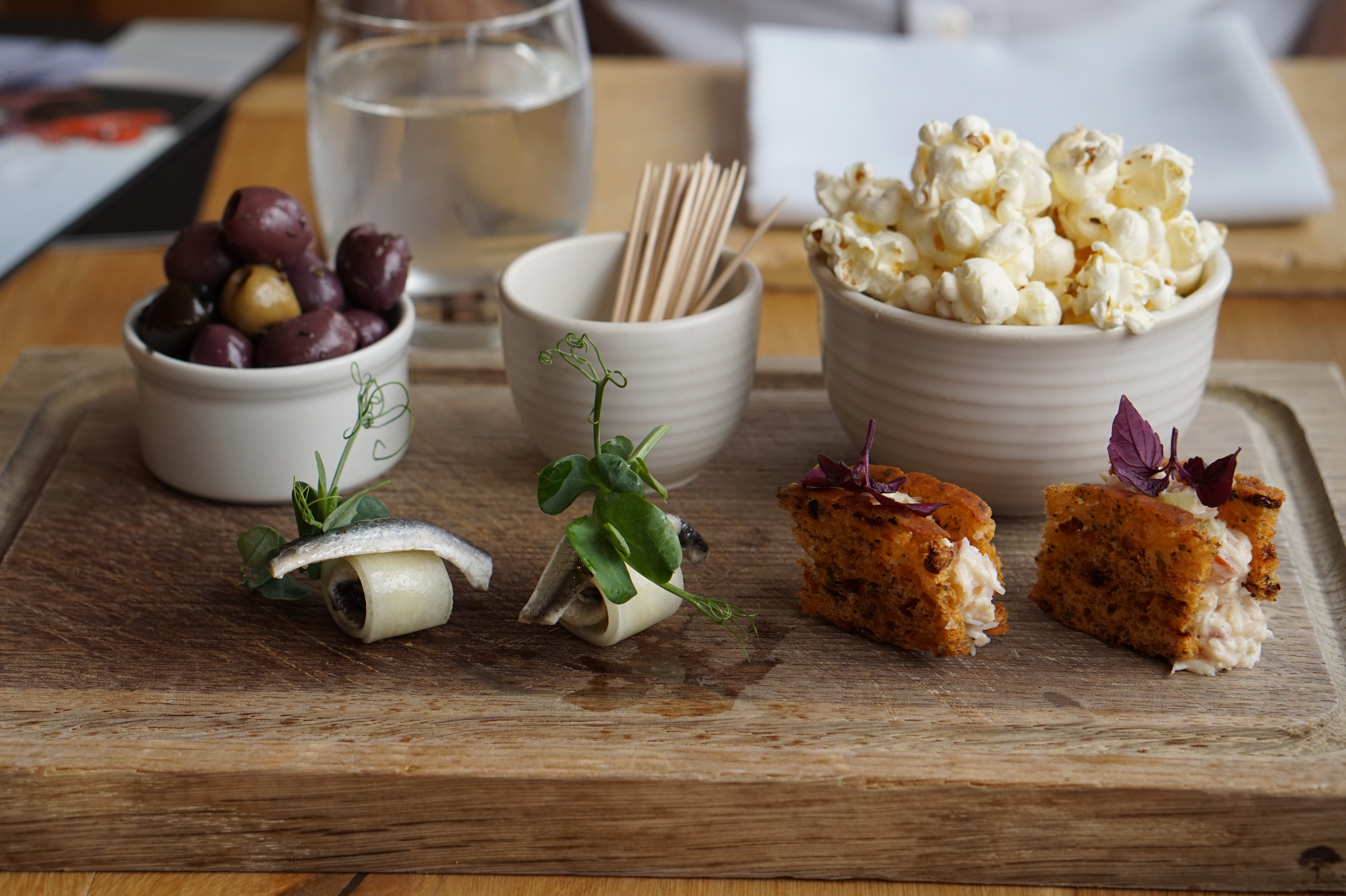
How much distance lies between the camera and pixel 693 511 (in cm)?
96

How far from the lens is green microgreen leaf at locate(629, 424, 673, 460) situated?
79cm

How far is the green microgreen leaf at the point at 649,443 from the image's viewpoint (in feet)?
2.59

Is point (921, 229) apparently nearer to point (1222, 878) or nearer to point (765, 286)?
point (1222, 878)

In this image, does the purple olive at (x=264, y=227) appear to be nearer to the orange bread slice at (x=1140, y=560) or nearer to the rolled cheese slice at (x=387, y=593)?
the rolled cheese slice at (x=387, y=593)

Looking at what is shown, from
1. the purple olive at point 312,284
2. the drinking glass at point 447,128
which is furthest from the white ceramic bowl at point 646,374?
the drinking glass at point 447,128

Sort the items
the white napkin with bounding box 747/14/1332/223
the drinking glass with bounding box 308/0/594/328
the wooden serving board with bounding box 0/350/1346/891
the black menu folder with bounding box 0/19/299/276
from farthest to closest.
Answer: the black menu folder with bounding box 0/19/299/276 → the white napkin with bounding box 747/14/1332/223 → the drinking glass with bounding box 308/0/594/328 → the wooden serving board with bounding box 0/350/1346/891

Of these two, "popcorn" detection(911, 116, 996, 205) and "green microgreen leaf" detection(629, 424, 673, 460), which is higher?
"popcorn" detection(911, 116, 996, 205)

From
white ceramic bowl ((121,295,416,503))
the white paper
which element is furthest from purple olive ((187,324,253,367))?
the white paper

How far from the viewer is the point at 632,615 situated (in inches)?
30.7

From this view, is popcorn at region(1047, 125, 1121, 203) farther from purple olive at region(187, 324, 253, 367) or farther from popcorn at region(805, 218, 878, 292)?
purple olive at region(187, 324, 253, 367)

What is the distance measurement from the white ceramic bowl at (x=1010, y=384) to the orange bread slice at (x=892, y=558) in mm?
70

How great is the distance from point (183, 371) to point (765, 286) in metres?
0.73

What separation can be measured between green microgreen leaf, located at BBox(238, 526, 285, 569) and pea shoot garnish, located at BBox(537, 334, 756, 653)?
0.57 feet

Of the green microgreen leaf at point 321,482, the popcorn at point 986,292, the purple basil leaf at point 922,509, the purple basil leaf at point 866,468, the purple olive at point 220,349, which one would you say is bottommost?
the green microgreen leaf at point 321,482
